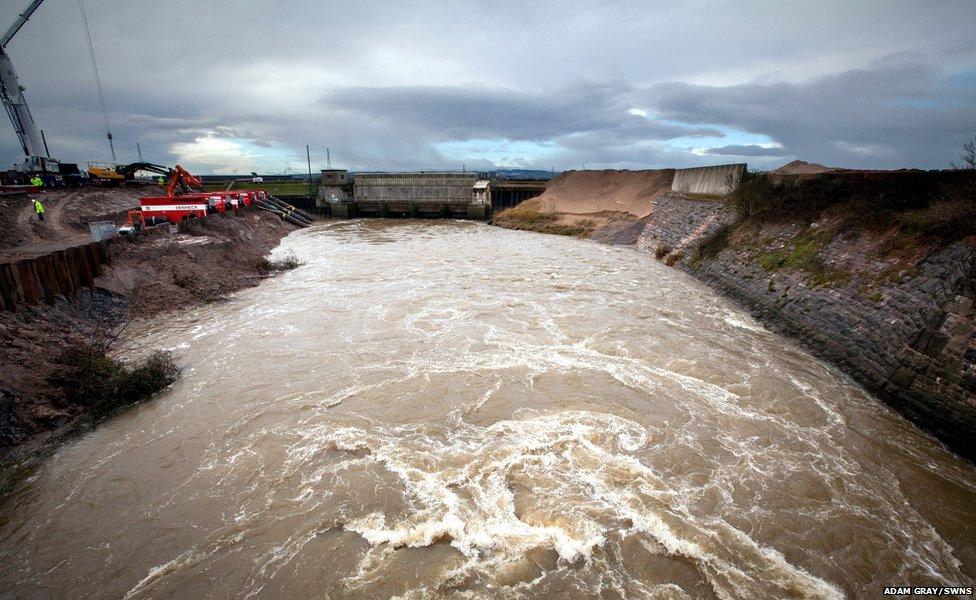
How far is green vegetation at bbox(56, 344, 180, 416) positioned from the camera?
8609 mm

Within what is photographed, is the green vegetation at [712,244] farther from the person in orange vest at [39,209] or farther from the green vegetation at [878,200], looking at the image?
the person in orange vest at [39,209]

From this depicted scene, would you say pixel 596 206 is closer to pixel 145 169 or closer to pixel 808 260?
pixel 808 260

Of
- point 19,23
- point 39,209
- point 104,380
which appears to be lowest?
point 104,380

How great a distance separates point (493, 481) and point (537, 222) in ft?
117

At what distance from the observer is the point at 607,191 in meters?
42.7

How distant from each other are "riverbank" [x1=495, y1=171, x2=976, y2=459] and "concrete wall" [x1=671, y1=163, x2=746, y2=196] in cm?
281

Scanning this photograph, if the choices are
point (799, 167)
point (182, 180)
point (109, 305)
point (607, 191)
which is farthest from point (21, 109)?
point (799, 167)

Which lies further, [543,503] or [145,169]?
[145,169]

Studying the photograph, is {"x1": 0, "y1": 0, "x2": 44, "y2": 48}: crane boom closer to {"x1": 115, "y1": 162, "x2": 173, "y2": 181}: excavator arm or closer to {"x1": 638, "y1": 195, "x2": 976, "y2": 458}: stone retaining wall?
{"x1": 115, "y1": 162, "x2": 173, "y2": 181}: excavator arm

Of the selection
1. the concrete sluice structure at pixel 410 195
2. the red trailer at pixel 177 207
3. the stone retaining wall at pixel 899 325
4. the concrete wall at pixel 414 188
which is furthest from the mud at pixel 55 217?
the stone retaining wall at pixel 899 325

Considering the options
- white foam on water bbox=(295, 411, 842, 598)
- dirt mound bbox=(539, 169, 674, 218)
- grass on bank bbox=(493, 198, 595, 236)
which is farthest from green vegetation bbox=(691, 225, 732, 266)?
white foam on water bbox=(295, 411, 842, 598)

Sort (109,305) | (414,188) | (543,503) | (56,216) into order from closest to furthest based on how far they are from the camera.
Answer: (543,503) → (109,305) → (56,216) → (414,188)

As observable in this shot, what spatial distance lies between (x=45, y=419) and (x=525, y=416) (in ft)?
30.6

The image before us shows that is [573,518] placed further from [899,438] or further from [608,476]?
[899,438]
